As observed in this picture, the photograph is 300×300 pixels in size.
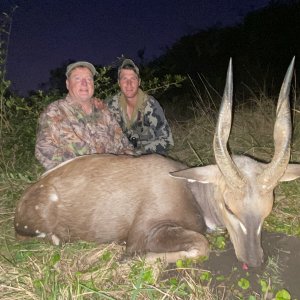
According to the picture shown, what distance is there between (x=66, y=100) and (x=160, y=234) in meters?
2.19

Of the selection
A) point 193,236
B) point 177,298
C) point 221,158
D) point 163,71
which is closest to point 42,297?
point 177,298

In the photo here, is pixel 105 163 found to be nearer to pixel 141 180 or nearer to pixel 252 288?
pixel 141 180

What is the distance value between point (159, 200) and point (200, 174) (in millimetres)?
406

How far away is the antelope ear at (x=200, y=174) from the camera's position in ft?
11.1

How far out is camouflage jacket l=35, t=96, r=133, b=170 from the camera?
4.45 meters

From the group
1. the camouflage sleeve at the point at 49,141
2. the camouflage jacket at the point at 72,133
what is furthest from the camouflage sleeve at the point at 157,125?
the camouflage sleeve at the point at 49,141

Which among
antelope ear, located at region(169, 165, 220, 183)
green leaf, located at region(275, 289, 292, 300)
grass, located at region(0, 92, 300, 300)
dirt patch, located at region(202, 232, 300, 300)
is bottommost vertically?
dirt patch, located at region(202, 232, 300, 300)

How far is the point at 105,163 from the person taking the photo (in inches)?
151

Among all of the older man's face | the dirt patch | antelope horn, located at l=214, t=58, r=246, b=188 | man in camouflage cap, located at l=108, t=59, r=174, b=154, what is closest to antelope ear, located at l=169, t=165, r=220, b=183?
antelope horn, located at l=214, t=58, r=246, b=188

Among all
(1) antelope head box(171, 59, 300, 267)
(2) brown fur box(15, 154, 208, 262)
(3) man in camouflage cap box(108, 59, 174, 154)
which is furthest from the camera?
(3) man in camouflage cap box(108, 59, 174, 154)

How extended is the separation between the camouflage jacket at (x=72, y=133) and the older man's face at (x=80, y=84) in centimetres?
10

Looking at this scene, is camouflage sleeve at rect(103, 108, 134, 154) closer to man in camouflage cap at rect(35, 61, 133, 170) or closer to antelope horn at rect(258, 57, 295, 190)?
man in camouflage cap at rect(35, 61, 133, 170)

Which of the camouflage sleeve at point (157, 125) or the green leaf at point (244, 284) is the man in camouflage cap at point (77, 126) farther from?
the green leaf at point (244, 284)

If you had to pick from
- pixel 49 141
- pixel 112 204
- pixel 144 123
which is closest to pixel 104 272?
pixel 112 204
